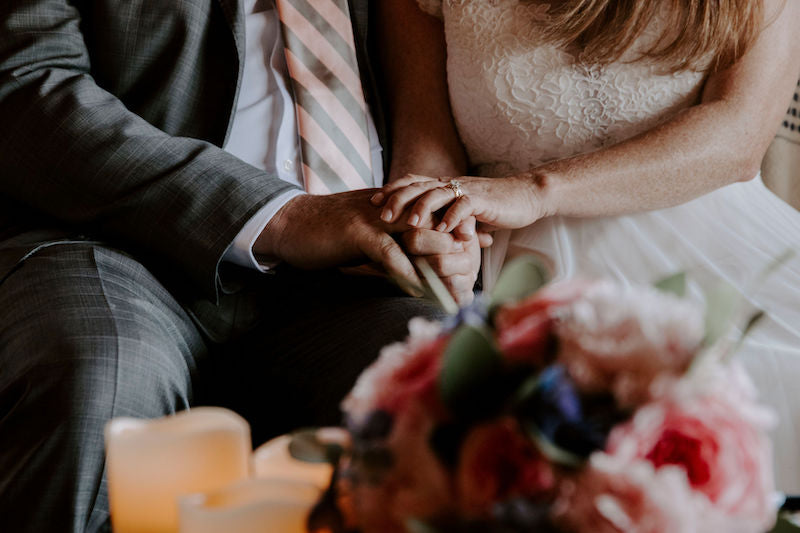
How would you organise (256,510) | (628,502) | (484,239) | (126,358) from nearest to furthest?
1. (628,502)
2. (256,510)
3. (126,358)
4. (484,239)

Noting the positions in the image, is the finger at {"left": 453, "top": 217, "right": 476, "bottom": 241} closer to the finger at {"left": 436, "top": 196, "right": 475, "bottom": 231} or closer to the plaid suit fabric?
the finger at {"left": 436, "top": 196, "right": 475, "bottom": 231}

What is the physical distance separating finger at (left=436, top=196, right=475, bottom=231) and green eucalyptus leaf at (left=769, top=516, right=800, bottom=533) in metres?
0.62

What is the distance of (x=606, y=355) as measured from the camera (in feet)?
1.17

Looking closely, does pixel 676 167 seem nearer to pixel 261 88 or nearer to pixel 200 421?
pixel 261 88

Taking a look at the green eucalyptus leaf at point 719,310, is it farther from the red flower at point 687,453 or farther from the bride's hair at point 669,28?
the bride's hair at point 669,28

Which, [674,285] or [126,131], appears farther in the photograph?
[126,131]

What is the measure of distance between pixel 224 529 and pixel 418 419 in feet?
0.47

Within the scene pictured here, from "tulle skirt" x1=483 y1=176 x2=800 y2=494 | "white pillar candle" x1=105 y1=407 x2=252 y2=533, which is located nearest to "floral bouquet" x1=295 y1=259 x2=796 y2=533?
"white pillar candle" x1=105 y1=407 x2=252 y2=533

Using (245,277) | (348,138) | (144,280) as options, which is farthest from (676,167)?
(144,280)

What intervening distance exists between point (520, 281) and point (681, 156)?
2.41 ft

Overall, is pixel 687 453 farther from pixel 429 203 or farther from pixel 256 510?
pixel 429 203

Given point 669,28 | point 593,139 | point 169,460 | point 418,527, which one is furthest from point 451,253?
point 418,527

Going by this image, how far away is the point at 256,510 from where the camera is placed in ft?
1.43

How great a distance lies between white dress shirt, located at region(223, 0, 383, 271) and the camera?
1197 mm
